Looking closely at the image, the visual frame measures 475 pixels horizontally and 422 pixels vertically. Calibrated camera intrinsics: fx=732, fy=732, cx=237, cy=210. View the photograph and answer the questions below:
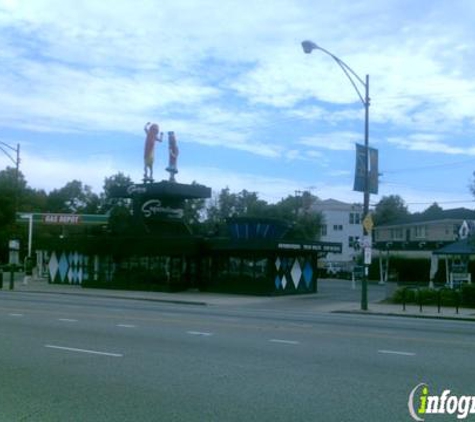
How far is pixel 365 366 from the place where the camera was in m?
11.6

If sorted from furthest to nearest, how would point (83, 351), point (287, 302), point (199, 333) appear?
point (287, 302)
point (199, 333)
point (83, 351)

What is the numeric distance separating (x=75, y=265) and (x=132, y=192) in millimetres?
6909

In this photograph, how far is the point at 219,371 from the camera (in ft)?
36.1

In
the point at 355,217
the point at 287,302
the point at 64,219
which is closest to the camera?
the point at 287,302

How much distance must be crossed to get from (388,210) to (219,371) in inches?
4333

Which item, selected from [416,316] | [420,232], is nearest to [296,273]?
[416,316]

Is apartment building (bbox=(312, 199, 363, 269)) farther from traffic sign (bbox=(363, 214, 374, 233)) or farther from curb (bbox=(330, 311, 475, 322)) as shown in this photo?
curb (bbox=(330, 311, 475, 322))

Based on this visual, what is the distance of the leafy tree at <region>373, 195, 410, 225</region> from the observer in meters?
116

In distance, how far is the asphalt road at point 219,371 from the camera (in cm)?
840

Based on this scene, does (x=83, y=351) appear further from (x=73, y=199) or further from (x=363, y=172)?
(x=73, y=199)

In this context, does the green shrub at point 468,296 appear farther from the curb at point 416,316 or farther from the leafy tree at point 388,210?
the leafy tree at point 388,210

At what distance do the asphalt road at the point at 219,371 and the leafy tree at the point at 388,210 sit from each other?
99282 millimetres

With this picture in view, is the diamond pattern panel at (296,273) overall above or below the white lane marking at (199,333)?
above

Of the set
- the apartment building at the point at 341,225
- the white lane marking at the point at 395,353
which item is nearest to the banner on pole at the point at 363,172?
the white lane marking at the point at 395,353
